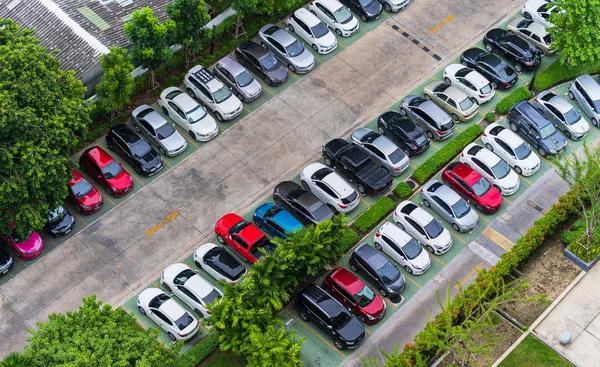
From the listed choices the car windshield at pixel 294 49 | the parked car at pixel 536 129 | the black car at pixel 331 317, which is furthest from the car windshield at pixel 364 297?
the car windshield at pixel 294 49

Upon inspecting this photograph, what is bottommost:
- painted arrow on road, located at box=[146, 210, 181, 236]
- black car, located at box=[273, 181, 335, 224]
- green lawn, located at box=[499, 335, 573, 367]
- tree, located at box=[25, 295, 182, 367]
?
green lawn, located at box=[499, 335, 573, 367]

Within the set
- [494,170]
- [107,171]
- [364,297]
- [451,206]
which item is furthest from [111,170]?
[494,170]

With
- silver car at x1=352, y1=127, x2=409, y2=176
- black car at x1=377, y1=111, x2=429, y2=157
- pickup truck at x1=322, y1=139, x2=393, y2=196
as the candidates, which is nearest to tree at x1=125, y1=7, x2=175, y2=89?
pickup truck at x1=322, y1=139, x2=393, y2=196

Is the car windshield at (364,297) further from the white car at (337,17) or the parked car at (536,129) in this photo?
the white car at (337,17)

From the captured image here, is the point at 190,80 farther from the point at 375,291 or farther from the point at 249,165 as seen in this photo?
the point at 375,291

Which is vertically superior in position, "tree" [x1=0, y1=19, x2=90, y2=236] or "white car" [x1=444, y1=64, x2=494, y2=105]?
"tree" [x1=0, y1=19, x2=90, y2=236]

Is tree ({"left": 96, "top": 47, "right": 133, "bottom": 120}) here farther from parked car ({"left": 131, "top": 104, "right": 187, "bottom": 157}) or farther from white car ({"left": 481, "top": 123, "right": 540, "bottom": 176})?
white car ({"left": 481, "top": 123, "right": 540, "bottom": 176})

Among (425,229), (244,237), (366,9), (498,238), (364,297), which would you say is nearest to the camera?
(364,297)

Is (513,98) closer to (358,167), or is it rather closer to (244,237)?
(358,167)
